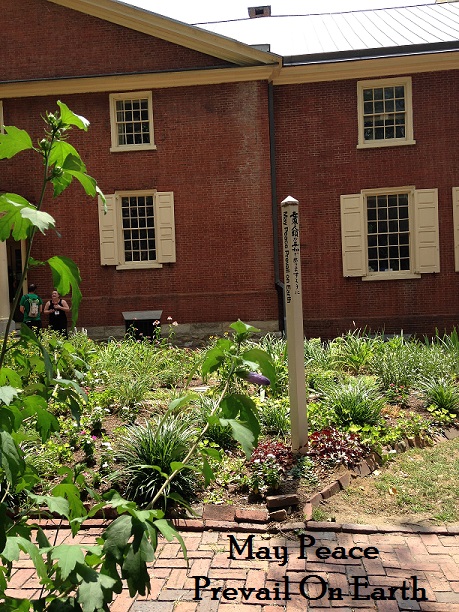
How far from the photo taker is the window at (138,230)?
15805mm

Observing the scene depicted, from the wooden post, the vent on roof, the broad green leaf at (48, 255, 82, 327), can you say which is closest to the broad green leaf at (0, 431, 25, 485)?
the broad green leaf at (48, 255, 82, 327)

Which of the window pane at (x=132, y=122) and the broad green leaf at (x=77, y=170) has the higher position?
the window pane at (x=132, y=122)

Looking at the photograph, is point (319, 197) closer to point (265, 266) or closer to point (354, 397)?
point (265, 266)

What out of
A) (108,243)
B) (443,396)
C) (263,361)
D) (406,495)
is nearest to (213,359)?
(263,361)

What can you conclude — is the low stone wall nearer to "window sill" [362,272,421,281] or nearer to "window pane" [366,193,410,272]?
"window sill" [362,272,421,281]

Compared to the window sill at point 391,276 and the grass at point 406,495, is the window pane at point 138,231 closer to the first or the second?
the window sill at point 391,276

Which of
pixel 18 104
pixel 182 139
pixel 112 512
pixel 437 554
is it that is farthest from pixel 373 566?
pixel 18 104

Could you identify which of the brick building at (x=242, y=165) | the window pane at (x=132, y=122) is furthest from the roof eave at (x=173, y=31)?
the window pane at (x=132, y=122)

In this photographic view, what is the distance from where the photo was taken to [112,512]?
472cm

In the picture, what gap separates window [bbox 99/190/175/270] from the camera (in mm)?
15805

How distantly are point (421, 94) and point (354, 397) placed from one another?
11224mm

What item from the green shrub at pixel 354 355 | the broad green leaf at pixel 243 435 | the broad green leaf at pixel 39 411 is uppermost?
the broad green leaf at pixel 39 411

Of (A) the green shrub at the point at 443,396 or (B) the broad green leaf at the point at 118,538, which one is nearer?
(B) the broad green leaf at the point at 118,538

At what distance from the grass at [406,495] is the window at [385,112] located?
36.9 feet
